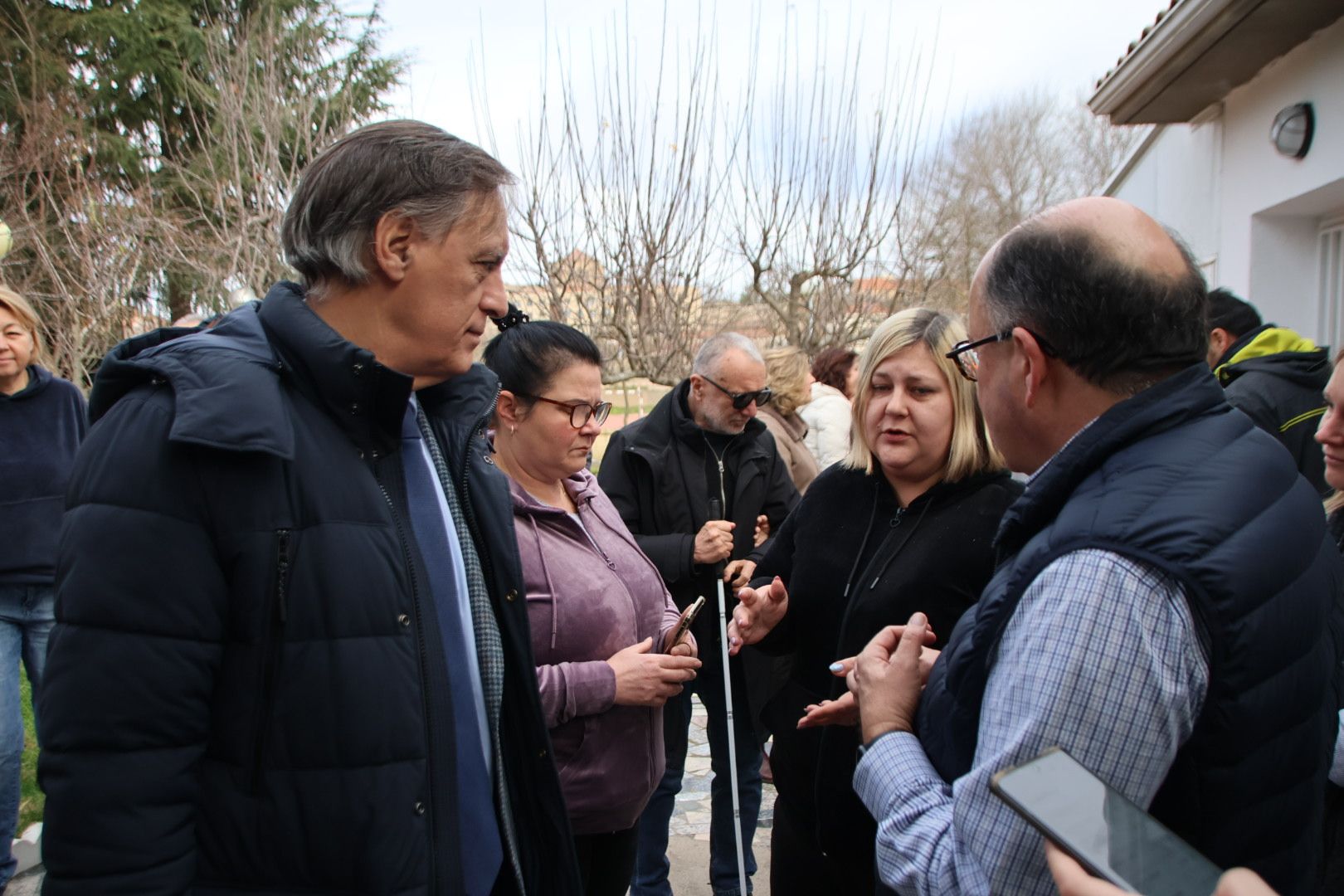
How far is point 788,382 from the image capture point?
5215mm

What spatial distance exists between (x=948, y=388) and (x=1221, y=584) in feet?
4.59

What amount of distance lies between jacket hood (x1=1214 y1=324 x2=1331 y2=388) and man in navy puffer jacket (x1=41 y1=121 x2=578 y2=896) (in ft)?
11.2

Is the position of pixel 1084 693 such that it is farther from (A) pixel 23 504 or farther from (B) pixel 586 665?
(A) pixel 23 504

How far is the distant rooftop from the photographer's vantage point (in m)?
4.99

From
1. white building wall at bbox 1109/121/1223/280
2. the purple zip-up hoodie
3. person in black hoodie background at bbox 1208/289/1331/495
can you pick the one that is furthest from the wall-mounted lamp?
the purple zip-up hoodie

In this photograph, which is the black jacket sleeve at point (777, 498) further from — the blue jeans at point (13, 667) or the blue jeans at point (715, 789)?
the blue jeans at point (13, 667)

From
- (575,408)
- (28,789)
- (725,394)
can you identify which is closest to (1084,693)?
(575,408)

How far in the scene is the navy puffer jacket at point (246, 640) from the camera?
1.26 metres

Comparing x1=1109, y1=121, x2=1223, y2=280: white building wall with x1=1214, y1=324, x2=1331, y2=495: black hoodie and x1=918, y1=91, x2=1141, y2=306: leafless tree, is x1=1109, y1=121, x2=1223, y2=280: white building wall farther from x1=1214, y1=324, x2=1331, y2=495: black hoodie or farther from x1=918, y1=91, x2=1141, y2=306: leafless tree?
x1=918, y1=91, x2=1141, y2=306: leafless tree

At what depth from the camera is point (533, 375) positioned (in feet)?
8.70

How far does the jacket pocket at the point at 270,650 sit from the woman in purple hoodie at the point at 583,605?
2.79 feet

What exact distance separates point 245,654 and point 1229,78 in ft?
23.2

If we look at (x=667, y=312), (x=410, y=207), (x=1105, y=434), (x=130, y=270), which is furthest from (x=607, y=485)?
(x=130, y=270)

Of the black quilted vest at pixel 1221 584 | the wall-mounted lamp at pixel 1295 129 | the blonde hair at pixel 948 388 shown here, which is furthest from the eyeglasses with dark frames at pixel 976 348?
the wall-mounted lamp at pixel 1295 129
